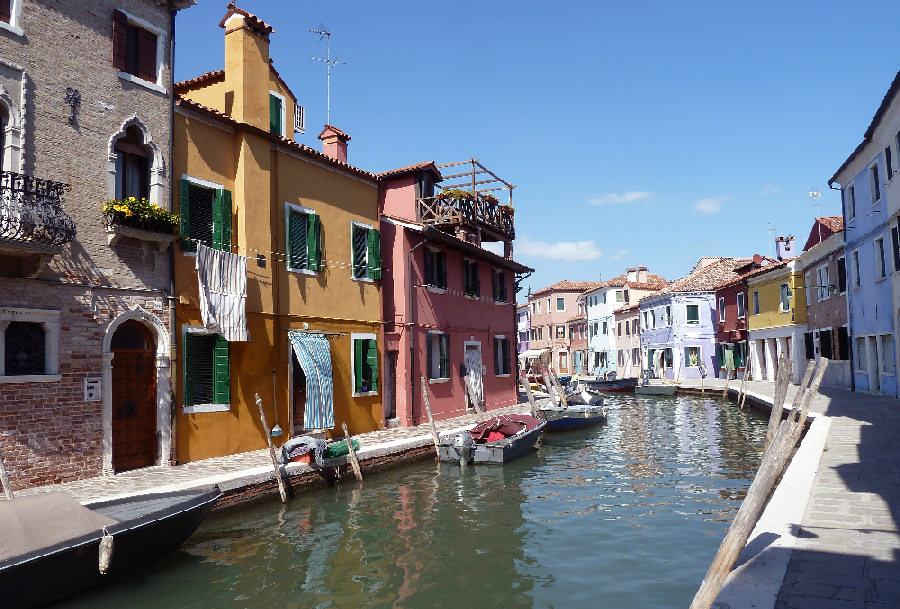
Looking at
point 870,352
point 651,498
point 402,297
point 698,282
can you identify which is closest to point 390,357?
point 402,297

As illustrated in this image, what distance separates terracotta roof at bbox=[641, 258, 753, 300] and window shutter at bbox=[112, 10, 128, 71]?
3945cm

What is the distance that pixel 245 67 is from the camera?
15555 mm

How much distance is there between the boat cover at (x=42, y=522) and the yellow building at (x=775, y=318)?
107ft

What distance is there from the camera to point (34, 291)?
444 inches

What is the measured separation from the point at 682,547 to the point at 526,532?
2381mm

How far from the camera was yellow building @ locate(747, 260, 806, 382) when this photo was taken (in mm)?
33750

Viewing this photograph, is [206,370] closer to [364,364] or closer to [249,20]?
[364,364]

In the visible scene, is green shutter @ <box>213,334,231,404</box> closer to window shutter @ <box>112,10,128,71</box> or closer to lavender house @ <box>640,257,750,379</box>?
window shutter @ <box>112,10,128,71</box>

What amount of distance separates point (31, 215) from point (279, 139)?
21.6ft

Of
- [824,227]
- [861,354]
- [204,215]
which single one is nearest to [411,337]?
[204,215]

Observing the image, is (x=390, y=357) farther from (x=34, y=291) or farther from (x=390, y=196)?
(x=34, y=291)

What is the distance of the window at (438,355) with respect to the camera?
22.4m

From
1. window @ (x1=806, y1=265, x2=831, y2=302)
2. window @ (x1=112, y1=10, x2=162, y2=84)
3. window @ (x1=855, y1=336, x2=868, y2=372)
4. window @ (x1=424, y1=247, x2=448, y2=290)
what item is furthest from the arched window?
window @ (x1=806, y1=265, x2=831, y2=302)

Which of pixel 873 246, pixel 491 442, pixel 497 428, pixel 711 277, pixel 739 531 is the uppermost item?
pixel 711 277
